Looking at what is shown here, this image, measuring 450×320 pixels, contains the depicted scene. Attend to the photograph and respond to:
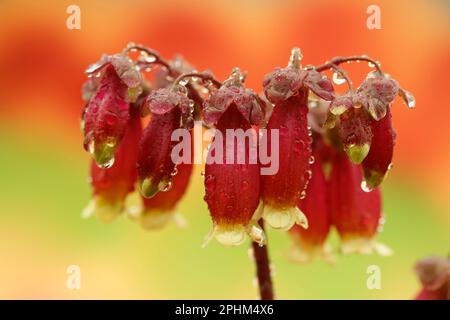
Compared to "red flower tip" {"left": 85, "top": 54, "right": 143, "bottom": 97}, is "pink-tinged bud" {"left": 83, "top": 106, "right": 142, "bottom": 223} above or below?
below

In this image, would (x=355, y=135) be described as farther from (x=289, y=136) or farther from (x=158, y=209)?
(x=158, y=209)

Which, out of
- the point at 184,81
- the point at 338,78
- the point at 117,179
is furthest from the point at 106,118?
the point at 338,78

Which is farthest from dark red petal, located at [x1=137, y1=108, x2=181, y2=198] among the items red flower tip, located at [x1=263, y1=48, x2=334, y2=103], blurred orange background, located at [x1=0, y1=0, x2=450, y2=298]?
blurred orange background, located at [x1=0, y1=0, x2=450, y2=298]

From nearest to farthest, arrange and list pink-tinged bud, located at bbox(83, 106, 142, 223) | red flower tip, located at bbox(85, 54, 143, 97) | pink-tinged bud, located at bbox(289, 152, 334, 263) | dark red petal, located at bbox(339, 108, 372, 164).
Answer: dark red petal, located at bbox(339, 108, 372, 164) < red flower tip, located at bbox(85, 54, 143, 97) < pink-tinged bud, located at bbox(83, 106, 142, 223) < pink-tinged bud, located at bbox(289, 152, 334, 263)

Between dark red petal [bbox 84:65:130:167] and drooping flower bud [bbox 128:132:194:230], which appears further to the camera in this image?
drooping flower bud [bbox 128:132:194:230]

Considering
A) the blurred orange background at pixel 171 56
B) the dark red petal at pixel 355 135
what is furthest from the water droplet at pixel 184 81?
the blurred orange background at pixel 171 56

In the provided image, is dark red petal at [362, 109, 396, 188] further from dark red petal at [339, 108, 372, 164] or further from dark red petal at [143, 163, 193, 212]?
dark red petal at [143, 163, 193, 212]
